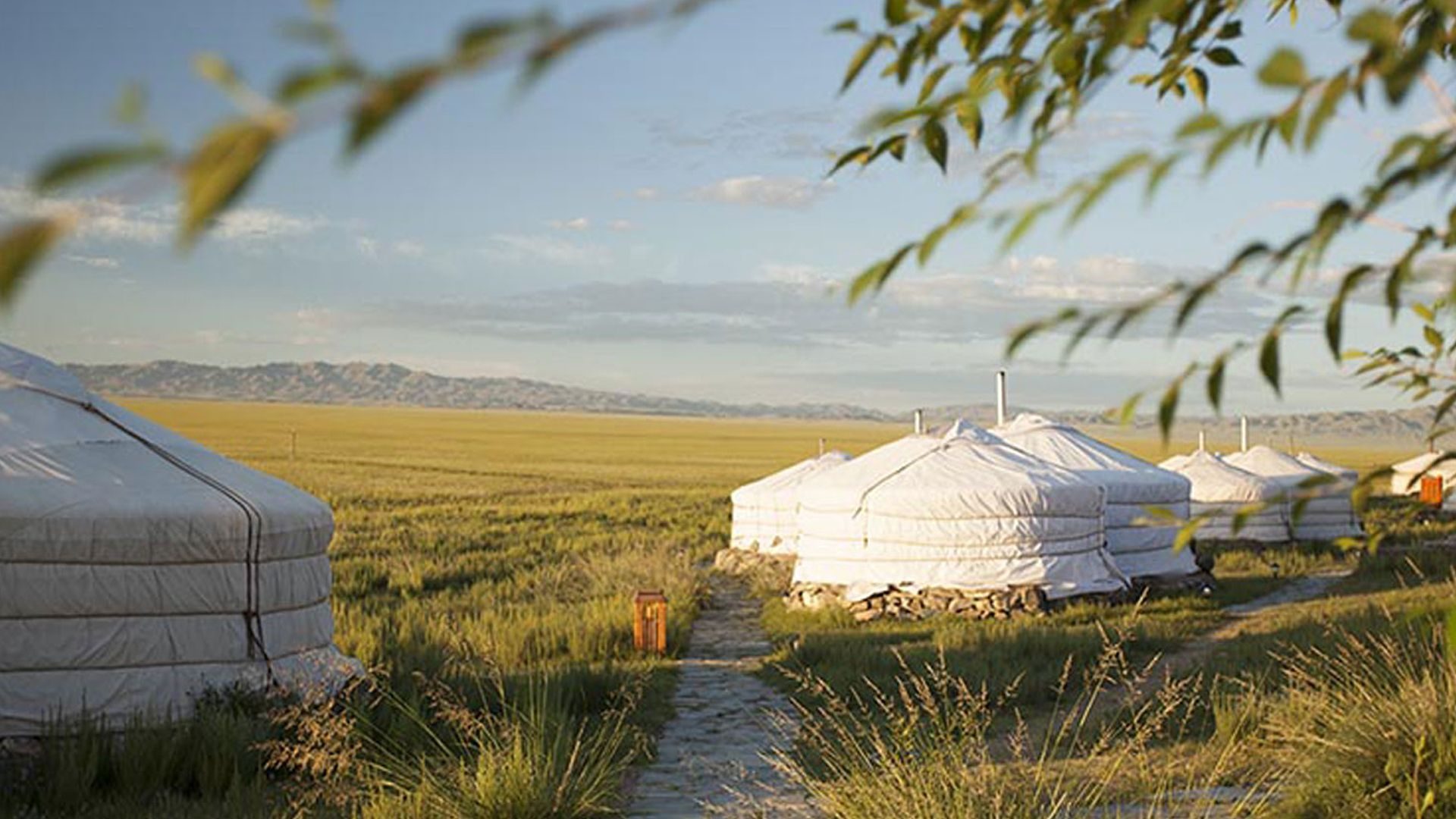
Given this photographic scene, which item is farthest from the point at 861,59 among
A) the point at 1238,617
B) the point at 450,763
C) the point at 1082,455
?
the point at 1082,455

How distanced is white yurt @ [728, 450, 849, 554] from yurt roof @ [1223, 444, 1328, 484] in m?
7.01

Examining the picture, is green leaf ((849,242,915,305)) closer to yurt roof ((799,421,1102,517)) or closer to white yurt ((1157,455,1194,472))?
yurt roof ((799,421,1102,517))

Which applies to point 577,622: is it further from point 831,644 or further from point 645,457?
point 645,457

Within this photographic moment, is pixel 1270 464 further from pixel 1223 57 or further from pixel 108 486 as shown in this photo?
pixel 1223 57

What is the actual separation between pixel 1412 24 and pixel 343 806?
192 inches

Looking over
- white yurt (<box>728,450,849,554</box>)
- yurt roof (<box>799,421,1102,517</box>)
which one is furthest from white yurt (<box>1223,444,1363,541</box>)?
yurt roof (<box>799,421,1102,517</box>)

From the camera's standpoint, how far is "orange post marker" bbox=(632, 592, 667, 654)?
1105 cm

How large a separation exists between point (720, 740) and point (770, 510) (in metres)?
12.4

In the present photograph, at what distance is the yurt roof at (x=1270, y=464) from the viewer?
2281 cm

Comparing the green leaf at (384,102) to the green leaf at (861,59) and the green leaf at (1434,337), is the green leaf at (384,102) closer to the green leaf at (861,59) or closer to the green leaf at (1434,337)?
the green leaf at (861,59)

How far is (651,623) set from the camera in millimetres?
11242

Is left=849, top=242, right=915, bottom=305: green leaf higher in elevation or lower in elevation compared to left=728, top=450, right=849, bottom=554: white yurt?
higher

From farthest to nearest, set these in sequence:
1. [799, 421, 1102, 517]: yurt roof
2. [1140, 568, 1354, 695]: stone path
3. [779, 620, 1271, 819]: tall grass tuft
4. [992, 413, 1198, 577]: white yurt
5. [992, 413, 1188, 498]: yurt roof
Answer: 1. [992, 413, 1188, 498]: yurt roof
2. [992, 413, 1198, 577]: white yurt
3. [799, 421, 1102, 517]: yurt roof
4. [1140, 568, 1354, 695]: stone path
5. [779, 620, 1271, 819]: tall grass tuft

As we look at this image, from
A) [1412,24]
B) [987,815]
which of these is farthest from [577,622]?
[1412,24]
